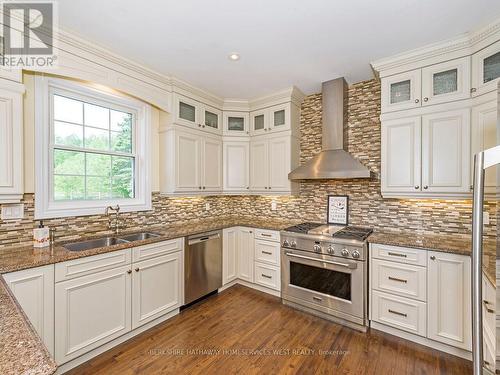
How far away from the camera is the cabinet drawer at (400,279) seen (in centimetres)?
216

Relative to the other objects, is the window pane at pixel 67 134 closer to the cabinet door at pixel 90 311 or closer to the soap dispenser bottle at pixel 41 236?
the soap dispenser bottle at pixel 41 236

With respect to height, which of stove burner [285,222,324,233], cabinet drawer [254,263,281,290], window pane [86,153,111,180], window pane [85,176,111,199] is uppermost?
window pane [86,153,111,180]

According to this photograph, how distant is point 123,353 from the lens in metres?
2.09

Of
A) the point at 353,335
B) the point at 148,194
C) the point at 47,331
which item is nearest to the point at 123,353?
the point at 47,331

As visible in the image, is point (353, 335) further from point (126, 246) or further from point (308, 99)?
point (308, 99)

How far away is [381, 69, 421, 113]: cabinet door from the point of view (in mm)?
2371

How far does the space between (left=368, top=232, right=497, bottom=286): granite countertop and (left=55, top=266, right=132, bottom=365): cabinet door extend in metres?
2.41

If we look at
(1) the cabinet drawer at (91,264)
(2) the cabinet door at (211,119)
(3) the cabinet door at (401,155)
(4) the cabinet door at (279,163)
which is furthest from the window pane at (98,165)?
(3) the cabinet door at (401,155)

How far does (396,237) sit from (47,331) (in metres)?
3.09

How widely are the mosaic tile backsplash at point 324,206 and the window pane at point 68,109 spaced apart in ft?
Answer: 2.76

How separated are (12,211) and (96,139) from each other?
1.02 metres

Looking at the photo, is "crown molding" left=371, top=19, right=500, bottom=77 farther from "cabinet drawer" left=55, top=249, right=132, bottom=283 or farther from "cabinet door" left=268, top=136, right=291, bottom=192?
"cabinet drawer" left=55, top=249, right=132, bottom=283

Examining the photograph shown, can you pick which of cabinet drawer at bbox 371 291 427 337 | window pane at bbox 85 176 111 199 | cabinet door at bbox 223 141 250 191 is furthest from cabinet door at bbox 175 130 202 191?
cabinet drawer at bbox 371 291 427 337

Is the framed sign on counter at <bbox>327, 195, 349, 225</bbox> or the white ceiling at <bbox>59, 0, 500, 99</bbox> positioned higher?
the white ceiling at <bbox>59, 0, 500, 99</bbox>
